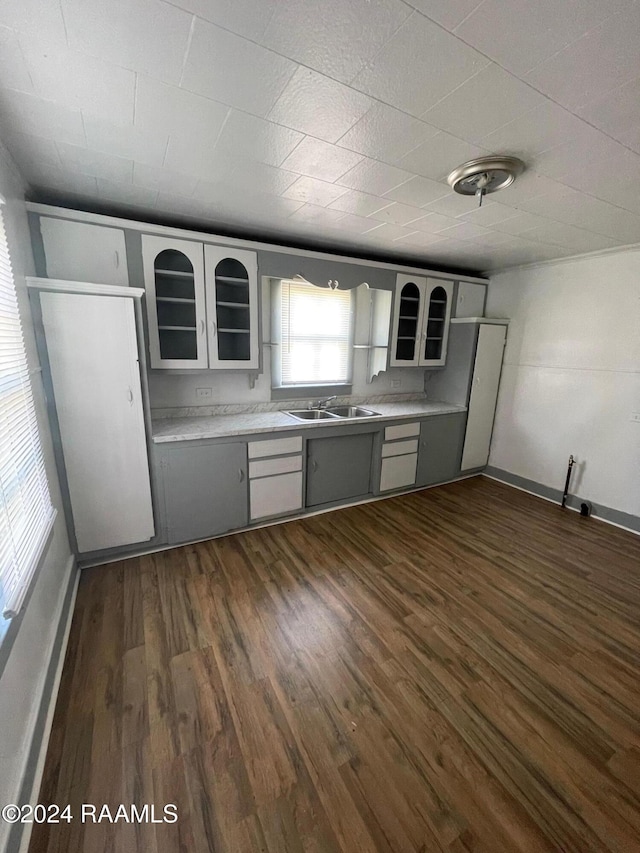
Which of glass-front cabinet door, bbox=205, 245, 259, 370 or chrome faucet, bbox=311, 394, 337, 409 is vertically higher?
glass-front cabinet door, bbox=205, 245, 259, 370

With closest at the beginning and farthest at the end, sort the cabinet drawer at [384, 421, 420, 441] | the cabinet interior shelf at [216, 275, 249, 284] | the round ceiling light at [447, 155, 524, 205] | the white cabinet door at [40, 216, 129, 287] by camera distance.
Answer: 1. the round ceiling light at [447, 155, 524, 205]
2. the white cabinet door at [40, 216, 129, 287]
3. the cabinet interior shelf at [216, 275, 249, 284]
4. the cabinet drawer at [384, 421, 420, 441]

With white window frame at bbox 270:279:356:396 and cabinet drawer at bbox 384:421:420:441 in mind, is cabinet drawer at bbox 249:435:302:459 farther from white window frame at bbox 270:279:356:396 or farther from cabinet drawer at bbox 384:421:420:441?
cabinet drawer at bbox 384:421:420:441

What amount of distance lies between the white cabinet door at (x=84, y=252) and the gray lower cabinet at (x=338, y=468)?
6.49 ft

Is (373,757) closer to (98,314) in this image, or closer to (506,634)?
(506,634)

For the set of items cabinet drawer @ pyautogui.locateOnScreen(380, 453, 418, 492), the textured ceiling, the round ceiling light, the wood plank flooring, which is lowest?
the wood plank flooring

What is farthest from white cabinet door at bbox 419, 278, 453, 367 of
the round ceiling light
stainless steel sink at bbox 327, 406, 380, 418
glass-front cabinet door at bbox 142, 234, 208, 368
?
glass-front cabinet door at bbox 142, 234, 208, 368

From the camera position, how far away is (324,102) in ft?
4.30

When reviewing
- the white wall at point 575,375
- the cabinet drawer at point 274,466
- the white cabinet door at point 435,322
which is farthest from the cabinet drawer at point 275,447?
the white wall at point 575,375

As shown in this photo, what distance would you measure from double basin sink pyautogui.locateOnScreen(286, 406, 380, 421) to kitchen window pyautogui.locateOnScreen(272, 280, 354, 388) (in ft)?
0.92

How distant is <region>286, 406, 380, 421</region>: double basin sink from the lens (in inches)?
136

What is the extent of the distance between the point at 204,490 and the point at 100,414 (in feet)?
2.95

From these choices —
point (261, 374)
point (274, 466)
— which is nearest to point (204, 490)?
point (274, 466)

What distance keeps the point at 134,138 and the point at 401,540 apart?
306cm

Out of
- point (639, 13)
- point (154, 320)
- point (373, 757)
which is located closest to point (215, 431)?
point (154, 320)
